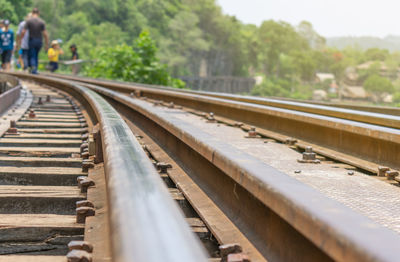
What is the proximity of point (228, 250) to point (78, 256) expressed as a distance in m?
0.47

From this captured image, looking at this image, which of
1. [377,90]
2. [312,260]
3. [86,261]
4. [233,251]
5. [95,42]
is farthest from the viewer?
[377,90]

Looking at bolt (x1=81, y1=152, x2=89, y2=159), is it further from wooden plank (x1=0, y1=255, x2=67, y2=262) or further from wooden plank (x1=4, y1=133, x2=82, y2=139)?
wooden plank (x1=0, y1=255, x2=67, y2=262)

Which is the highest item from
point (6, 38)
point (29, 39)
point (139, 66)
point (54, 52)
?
point (6, 38)

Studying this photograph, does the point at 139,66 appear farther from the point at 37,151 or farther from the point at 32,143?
the point at 37,151

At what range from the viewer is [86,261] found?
1.66m

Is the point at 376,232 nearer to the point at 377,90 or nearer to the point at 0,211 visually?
the point at 0,211

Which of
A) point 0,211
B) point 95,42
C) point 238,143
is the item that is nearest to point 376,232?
point 0,211

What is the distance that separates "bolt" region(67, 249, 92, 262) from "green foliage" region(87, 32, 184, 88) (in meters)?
20.4

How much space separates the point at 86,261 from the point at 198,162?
1.45 meters

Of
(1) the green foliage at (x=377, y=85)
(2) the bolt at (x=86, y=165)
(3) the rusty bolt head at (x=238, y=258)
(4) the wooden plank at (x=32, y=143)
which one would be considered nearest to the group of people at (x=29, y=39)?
(4) the wooden plank at (x=32, y=143)

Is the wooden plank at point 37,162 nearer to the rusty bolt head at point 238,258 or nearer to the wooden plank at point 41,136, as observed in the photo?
the wooden plank at point 41,136

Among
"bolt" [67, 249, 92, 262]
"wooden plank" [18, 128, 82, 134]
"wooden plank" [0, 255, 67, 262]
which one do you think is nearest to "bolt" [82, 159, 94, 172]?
"wooden plank" [0, 255, 67, 262]

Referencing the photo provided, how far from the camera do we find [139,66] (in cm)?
2194

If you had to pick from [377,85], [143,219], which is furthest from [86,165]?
[377,85]
